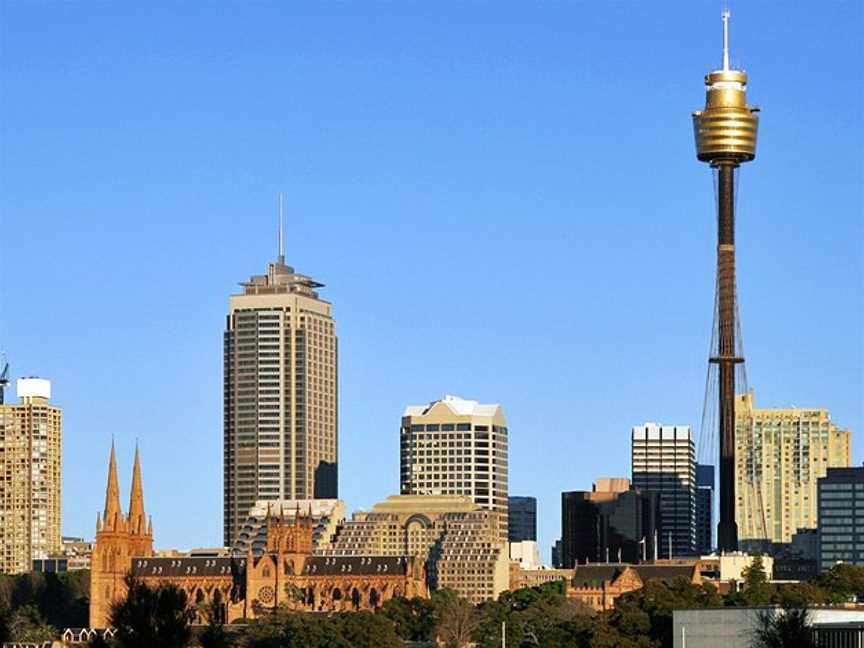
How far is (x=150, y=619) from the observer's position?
99.8 m

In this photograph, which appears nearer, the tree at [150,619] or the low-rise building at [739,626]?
the tree at [150,619]

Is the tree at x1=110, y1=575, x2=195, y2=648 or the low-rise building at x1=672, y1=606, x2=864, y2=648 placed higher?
the tree at x1=110, y1=575, x2=195, y2=648

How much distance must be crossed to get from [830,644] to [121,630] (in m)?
74.9

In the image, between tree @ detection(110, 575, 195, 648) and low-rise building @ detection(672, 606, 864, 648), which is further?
low-rise building @ detection(672, 606, 864, 648)

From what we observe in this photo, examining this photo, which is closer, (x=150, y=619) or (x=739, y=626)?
(x=150, y=619)

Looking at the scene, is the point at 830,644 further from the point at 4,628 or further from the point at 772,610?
the point at 4,628

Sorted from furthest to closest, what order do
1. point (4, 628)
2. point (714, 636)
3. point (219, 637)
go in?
1. point (714, 636)
2. point (219, 637)
3. point (4, 628)

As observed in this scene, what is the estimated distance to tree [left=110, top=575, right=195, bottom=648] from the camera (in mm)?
99438

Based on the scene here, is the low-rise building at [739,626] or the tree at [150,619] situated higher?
the tree at [150,619]

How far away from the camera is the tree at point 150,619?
326 feet

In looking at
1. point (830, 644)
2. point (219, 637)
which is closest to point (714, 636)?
point (830, 644)

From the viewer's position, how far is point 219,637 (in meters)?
103

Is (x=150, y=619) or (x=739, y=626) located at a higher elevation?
(x=150, y=619)

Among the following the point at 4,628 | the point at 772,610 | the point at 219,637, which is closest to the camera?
the point at 4,628
